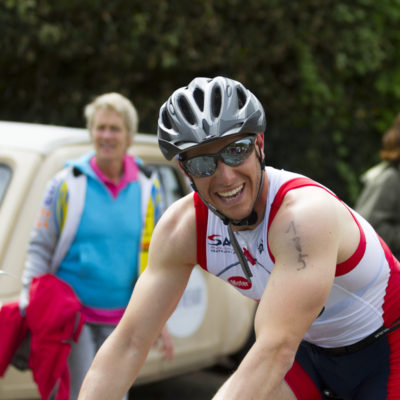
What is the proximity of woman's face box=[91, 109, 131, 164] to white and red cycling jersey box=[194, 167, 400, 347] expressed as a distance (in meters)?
1.56

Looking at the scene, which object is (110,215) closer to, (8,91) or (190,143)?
(190,143)

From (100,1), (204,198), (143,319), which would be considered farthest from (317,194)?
(100,1)

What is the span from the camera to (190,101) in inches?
93.9

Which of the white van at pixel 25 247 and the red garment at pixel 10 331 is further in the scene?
the white van at pixel 25 247

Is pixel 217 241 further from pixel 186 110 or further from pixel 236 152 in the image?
pixel 186 110

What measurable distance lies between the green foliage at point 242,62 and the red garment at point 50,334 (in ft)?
15.3

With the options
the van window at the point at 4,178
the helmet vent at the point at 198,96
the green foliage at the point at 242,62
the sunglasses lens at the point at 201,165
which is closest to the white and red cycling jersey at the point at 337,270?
the sunglasses lens at the point at 201,165

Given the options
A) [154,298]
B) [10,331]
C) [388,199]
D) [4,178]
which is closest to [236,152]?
[154,298]

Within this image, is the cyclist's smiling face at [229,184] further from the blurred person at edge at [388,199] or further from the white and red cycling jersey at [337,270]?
the blurred person at edge at [388,199]

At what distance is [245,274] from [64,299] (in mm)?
1530

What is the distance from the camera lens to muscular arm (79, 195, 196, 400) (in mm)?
2492

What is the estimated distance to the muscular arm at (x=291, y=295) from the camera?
6.81ft

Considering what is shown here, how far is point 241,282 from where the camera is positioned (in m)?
2.52

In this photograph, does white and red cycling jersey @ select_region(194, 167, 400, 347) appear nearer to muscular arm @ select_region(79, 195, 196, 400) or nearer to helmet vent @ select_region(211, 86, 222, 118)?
muscular arm @ select_region(79, 195, 196, 400)
